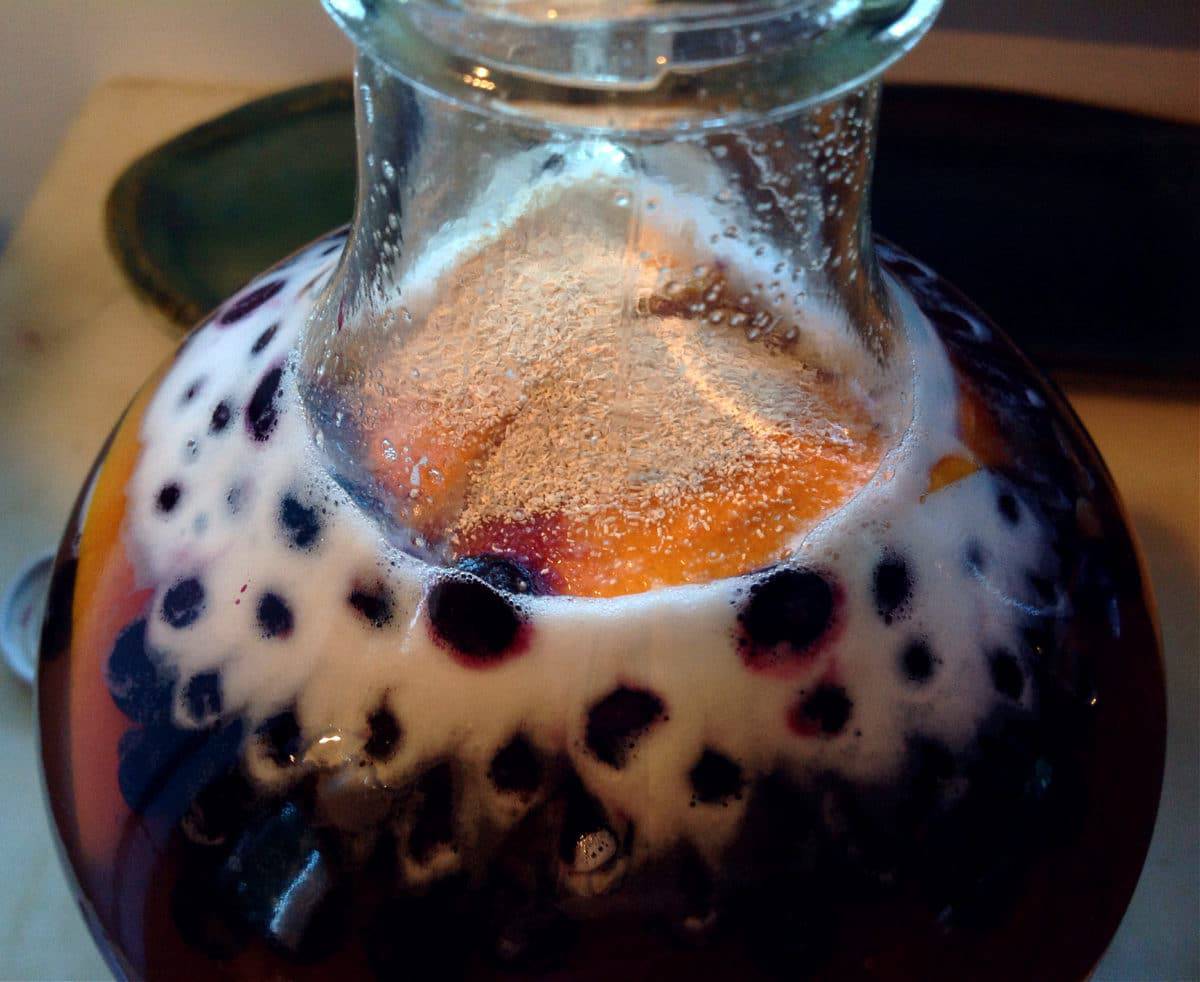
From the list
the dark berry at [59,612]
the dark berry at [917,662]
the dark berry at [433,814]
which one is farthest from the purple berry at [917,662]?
the dark berry at [59,612]

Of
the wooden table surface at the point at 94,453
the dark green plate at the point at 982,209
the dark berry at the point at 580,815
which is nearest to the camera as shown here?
the dark berry at the point at 580,815

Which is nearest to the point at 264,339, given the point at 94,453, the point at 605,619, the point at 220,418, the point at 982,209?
the point at 220,418

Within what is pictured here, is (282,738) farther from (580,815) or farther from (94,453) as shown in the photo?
(94,453)

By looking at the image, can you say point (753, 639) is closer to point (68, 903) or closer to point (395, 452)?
point (395, 452)

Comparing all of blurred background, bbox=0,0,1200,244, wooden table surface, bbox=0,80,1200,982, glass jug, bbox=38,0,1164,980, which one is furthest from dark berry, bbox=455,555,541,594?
blurred background, bbox=0,0,1200,244

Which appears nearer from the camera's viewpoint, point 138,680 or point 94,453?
point 138,680

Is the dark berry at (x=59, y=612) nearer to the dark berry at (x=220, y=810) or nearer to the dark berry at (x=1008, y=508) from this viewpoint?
the dark berry at (x=220, y=810)
